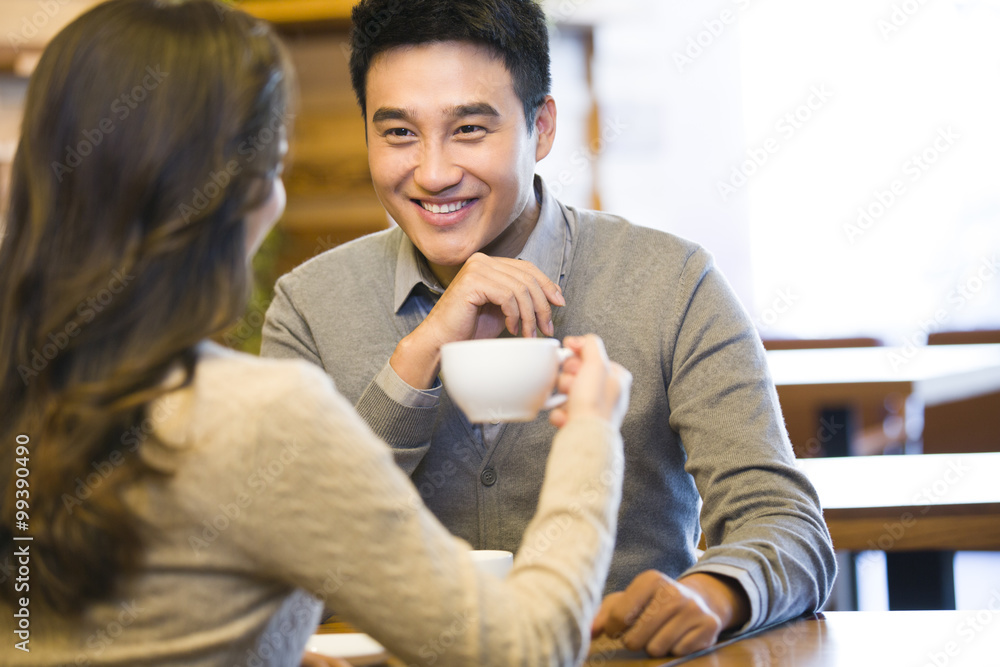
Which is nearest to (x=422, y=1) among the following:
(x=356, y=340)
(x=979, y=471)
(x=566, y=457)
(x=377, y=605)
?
(x=356, y=340)

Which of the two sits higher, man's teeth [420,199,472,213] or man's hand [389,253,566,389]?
man's teeth [420,199,472,213]

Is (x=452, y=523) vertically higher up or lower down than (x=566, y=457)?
lower down

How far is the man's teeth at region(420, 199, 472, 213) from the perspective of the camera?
59.5 inches

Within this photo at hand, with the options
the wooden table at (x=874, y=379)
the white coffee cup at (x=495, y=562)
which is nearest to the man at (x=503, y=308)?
the white coffee cup at (x=495, y=562)

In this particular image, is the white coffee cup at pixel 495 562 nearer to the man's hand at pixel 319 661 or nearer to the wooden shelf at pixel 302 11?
the man's hand at pixel 319 661

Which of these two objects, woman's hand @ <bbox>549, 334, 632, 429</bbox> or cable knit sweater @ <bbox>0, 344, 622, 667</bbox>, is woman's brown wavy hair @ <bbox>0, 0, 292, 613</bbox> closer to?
cable knit sweater @ <bbox>0, 344, 622, 667</bbox>

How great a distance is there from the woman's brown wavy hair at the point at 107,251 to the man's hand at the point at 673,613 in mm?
509

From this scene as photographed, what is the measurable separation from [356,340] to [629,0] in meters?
3.24

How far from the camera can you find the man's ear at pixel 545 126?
164 cm

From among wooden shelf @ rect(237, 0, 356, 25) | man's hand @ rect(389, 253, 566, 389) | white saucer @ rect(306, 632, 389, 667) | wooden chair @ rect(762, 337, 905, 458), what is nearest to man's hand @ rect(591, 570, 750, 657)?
white saucer @ rect(306, 632, 389, 667)

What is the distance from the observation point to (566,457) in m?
0.79

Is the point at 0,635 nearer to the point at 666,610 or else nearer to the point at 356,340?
the point at 666,610

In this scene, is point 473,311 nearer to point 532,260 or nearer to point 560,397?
point 532,260

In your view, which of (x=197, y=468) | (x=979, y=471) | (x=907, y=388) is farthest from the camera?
(x=907, y=388)
